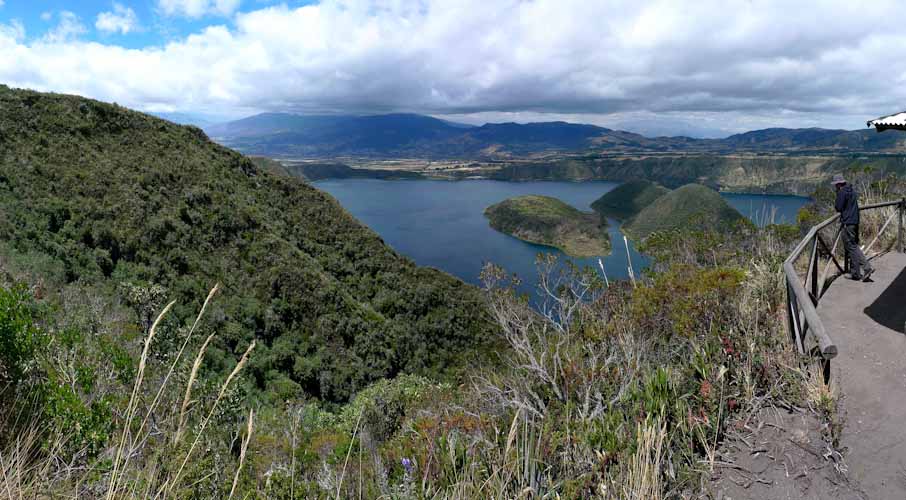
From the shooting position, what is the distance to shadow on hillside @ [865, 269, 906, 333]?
4.48 meters

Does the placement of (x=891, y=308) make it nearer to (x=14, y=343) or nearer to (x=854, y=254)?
(x=854, y=254)

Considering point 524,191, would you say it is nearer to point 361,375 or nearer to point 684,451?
point 361,375

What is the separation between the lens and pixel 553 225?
84062 millimetres

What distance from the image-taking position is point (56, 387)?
2.23m

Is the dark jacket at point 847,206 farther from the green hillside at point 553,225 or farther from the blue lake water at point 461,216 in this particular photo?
the green hillside at point 553,225

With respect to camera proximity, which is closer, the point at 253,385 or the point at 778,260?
the point at 778,260

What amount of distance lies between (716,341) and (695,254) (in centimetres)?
1133

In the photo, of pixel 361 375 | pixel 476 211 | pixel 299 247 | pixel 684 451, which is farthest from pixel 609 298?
pixel 476 211

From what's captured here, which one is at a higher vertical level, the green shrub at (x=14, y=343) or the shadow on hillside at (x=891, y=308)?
the green shrub at (x=14, y=343)

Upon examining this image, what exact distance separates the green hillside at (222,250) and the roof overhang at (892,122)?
19.7 metres

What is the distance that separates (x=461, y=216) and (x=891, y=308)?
10167 centimetres

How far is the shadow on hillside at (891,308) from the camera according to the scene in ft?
14.7

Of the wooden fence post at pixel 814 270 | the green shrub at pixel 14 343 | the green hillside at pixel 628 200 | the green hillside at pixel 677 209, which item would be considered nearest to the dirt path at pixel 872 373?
the wooden fence post at pixel 814 270

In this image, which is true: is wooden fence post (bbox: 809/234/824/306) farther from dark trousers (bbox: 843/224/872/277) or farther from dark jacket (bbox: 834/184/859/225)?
dark jacket (bbox: 834/184/859/225)
